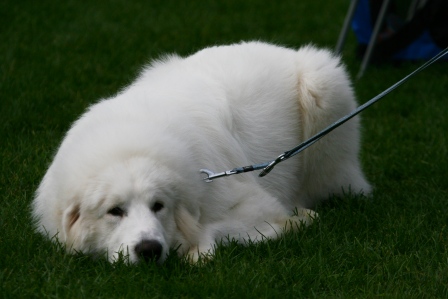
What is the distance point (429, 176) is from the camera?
19.6 ft

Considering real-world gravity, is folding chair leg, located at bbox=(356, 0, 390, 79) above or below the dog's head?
below

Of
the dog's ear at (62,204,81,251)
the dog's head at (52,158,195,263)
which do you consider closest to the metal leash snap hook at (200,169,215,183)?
the dog's head at (52,158,195,263)

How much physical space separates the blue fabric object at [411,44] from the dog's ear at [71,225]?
602 cm

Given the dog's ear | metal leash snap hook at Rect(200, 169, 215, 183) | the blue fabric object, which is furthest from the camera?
the blue fabric object

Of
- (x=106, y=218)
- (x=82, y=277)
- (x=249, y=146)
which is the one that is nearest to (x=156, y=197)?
(x=106, y=218)

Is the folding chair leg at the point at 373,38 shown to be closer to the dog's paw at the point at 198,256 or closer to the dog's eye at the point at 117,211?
the dog's paw at the point at 198,256

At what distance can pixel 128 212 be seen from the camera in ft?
13.0

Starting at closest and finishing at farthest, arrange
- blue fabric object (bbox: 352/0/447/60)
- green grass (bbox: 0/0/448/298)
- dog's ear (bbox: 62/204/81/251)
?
green grass (bbox: 0/0/448/298)
dog's ear (bbox: 62/204/81/251)
blue fabric object (bbox: 352/0/447/60)

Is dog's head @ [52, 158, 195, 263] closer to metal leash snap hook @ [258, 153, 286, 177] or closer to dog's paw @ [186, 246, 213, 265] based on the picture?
dog's paw @ [186, 246, 213, 265]

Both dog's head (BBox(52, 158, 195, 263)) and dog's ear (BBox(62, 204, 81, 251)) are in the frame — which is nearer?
dog's head (BBox(52, 158, 195, 263))

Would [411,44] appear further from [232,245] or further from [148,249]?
[148,249]

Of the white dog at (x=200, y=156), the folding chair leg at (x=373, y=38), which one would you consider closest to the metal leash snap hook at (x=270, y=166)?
the white dog at (x=200, y=156)

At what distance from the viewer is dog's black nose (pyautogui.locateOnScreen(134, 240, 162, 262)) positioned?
390 centimetres

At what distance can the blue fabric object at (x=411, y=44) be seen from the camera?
30.6ft
